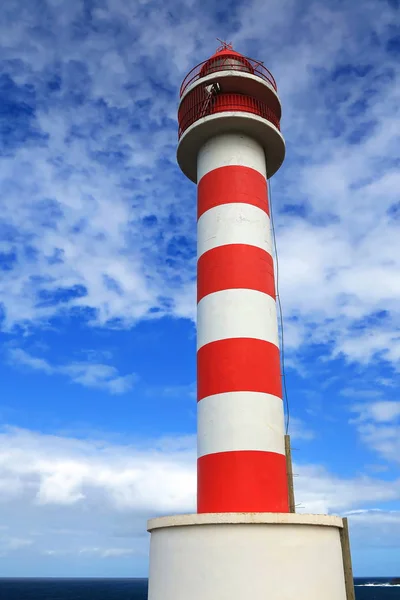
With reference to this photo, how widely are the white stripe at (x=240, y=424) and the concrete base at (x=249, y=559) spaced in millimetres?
1319

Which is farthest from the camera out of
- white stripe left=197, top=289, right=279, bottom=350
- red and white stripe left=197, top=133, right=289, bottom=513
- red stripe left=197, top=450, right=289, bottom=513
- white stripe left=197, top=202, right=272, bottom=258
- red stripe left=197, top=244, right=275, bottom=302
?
white stripe left=197, top=202, right=272, bottom=258

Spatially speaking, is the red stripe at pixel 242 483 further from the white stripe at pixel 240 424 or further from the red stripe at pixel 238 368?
the red stripe at pixel 238 368

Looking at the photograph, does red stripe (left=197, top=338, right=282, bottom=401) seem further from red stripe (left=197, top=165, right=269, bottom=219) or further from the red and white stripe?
red stripe (left=197, top=165, right=269, bottom=219)

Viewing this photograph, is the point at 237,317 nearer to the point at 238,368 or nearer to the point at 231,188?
the point at 238,368

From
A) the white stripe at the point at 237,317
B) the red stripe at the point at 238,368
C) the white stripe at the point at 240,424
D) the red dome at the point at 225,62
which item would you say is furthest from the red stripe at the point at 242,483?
the red dome at the point at 225,62

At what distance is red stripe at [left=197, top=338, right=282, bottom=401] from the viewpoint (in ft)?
28.6

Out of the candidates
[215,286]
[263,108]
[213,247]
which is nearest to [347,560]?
[215,286]

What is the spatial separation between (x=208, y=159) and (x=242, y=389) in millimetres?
4869

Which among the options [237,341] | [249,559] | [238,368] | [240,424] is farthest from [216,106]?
[249,559]

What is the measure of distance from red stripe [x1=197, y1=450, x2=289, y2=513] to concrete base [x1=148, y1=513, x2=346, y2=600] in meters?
0.86

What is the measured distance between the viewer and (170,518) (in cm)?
772

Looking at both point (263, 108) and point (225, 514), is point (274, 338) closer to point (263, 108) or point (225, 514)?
point (225, 514)

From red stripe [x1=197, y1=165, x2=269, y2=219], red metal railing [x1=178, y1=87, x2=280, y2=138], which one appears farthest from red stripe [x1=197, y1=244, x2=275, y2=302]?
red metal railing [x1=178, y1=87, x2=280, y2=138]

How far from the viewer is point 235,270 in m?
9.45
